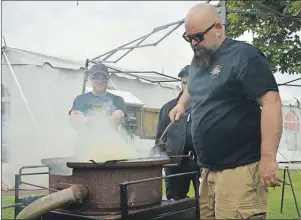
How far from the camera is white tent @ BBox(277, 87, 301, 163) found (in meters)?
4.70

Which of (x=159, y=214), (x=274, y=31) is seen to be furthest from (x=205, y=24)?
(x=274, y=31)

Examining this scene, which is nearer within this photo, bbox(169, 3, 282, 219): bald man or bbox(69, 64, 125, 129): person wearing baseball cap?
bbox(169, 3, 282, 219): bald man

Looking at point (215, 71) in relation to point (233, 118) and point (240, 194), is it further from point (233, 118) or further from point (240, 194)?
point (240, 194)

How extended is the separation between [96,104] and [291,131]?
2480mm

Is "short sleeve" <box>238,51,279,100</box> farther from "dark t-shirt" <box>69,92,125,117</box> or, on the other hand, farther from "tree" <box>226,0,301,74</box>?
"tree" <box>226,0,301,74</box>

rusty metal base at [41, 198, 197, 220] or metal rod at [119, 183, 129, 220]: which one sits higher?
metal rod at [119, 183, 129, 220]

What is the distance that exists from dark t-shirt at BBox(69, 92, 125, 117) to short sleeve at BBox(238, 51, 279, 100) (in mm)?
2459

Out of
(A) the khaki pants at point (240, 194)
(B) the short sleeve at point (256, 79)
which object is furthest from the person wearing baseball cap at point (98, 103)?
(B) the short sleeve at point (256, 79)

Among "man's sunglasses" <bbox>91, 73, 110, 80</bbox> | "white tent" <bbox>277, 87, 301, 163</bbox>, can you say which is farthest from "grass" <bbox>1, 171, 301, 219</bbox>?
"man's sunglasses" <bbox>91, 73, 110, 80</bbox>

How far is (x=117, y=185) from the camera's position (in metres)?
2.59

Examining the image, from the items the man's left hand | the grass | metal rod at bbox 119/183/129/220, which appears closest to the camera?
the man's left hand

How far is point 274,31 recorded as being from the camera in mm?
5758

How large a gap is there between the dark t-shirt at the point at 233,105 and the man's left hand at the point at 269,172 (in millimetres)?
148

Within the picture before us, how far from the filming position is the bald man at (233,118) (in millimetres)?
1949
